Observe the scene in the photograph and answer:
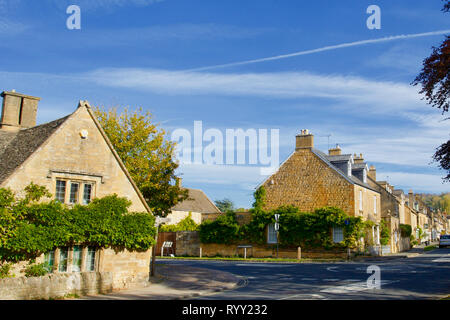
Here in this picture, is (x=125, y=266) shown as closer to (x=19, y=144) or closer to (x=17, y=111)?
(x=19, y=144)

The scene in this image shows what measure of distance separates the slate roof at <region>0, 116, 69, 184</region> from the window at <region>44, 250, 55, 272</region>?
9.83ft

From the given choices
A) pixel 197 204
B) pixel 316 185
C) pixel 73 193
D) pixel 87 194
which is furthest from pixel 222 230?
pixel 73 193

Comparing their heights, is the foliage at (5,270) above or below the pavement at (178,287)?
above

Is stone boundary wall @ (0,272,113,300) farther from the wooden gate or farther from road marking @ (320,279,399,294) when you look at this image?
the wooden gate

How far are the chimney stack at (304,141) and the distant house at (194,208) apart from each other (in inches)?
641

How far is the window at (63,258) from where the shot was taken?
15438 mm

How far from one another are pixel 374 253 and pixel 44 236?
30594 millimetres

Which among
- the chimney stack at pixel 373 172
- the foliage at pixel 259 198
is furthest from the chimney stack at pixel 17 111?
the chimney stack at pixel 373 172

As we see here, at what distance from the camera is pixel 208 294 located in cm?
1575

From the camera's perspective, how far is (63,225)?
14844 millimetres

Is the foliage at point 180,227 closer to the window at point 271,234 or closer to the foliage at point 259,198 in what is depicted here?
the foliage at point 259,198

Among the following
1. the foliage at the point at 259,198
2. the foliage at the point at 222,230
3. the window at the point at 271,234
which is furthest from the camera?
the foliage at the point at 259,198

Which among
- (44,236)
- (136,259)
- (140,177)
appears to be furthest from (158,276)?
(44,236)

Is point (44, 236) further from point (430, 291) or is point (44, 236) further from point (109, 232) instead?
point (430, 291)
